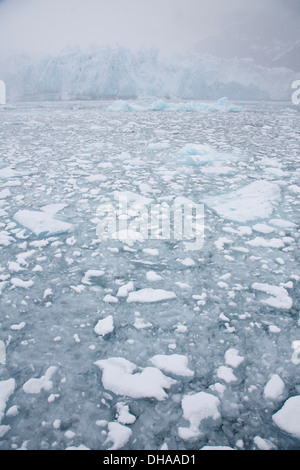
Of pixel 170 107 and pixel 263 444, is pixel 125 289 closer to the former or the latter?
pixel 263 444

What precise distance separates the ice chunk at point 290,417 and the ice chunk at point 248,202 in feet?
3.77

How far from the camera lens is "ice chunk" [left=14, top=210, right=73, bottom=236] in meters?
1.59

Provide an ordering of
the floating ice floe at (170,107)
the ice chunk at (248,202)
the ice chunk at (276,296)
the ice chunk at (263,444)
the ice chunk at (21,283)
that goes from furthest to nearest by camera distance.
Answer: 1. the floating ice floe at (170,107)
2. the ice chunk at (248,202)
3. the ice chunk at (21,283)
4. the ice chunk at (276,296)
5. the ice chunk at (263,444)

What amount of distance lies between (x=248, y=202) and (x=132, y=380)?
1556 mm

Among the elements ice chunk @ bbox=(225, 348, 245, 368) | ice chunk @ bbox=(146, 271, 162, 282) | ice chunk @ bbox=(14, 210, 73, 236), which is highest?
ice chunk @ bbox=(14, 210, 73, 236)

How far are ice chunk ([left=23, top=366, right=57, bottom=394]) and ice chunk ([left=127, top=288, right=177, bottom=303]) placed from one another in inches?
16.1

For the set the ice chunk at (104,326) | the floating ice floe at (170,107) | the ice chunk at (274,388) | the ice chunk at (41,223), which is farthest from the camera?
the floating ice floe at (170,107)

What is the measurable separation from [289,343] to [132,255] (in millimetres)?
815

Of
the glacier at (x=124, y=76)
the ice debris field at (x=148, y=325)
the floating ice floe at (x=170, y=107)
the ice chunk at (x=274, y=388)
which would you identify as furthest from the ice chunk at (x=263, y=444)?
the glacier at (x=124, y=76)

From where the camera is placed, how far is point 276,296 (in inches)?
43.7

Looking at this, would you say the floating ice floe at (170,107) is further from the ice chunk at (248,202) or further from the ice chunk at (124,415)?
the ice chunk at (124,415)

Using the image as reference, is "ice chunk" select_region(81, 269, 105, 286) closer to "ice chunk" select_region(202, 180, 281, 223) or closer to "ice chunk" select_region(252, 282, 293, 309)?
"ice chunk" select_region(252, 282, 293, 309)

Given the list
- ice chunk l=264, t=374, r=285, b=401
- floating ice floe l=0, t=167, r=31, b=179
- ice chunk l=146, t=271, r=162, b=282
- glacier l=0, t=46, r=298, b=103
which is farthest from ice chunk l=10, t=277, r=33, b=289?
glacier l=0, t=46, r=298, b=103

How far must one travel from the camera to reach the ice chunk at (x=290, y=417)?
68cm
